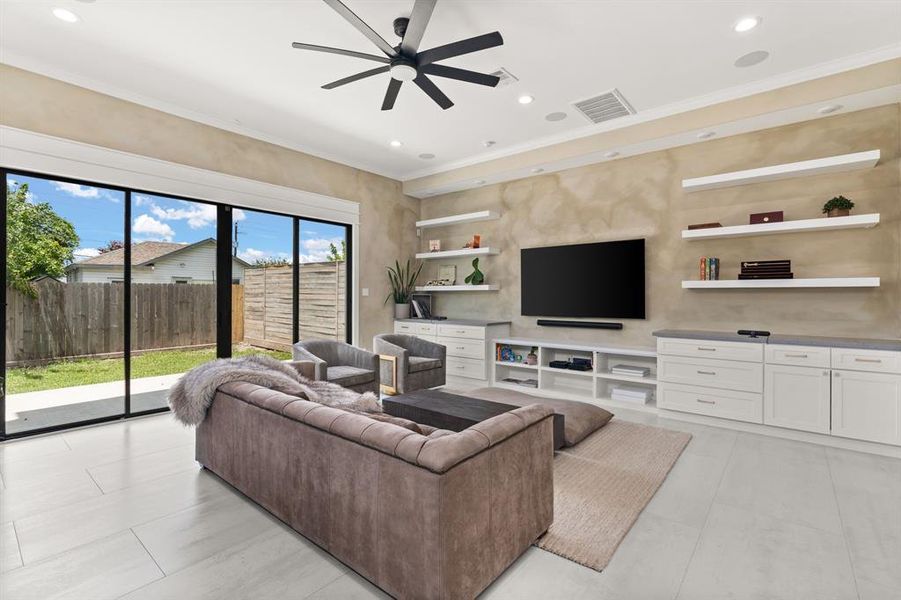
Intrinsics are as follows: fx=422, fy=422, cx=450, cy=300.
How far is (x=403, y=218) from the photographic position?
662cm

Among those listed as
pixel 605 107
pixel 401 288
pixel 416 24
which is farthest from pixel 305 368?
pixel 605 107

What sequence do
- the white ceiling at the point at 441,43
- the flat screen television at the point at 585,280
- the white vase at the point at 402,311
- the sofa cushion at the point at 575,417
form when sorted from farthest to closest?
the white vase at the point at 402,311
the flat screen television at the point at 585,280
the sofa cushion at the point at 575,417
the white ceiling at the point at 441,43

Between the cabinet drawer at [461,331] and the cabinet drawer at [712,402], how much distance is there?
2.17 meters

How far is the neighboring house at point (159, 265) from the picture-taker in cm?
385

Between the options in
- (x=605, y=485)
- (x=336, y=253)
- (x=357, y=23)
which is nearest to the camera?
(x=357, y=23)

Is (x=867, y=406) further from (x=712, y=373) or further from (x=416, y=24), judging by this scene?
(x=416, y=24)

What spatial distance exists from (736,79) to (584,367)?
304cm

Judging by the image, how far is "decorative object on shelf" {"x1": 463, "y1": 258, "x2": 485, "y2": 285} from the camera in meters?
6.03

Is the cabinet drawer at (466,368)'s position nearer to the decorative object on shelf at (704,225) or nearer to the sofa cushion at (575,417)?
the sofa cushion at (575,417)

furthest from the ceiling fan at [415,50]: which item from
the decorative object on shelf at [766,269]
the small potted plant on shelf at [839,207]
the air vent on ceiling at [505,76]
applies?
the small potted plant on shelf at [839,207]

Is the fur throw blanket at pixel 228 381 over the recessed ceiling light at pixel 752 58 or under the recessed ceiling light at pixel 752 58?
under

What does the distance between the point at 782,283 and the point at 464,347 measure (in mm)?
3425

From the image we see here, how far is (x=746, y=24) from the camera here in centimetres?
283

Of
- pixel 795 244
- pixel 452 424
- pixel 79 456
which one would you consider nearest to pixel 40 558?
pixel 79 456
